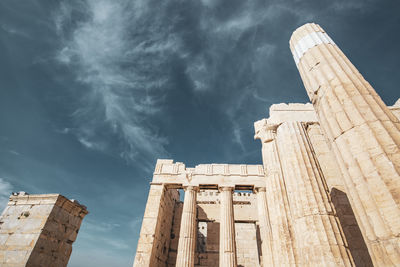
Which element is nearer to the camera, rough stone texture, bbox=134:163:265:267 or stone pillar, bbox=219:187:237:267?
Answer: stone pillar, bbox=219:187:237:267

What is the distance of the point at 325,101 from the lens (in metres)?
3.86

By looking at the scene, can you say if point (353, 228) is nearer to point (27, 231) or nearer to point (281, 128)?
point (281, 128)

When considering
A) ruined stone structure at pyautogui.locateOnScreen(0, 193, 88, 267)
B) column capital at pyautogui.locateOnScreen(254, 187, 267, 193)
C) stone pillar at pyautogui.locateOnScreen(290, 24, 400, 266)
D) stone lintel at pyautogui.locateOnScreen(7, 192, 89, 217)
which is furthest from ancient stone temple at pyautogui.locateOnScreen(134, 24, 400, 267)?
stone lintel at pyautogui.locateOnScreen(7, 192, 89, 217)

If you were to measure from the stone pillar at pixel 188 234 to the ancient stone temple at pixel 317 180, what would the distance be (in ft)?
0.19

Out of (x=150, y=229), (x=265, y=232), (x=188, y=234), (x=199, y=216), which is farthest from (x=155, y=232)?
(x=265, y=232)

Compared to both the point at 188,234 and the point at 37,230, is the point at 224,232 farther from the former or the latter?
the point at 37,230

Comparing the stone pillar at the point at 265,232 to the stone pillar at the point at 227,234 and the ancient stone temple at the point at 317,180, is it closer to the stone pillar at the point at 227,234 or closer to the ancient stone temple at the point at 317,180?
the ancient stone temple at the point at 317,180

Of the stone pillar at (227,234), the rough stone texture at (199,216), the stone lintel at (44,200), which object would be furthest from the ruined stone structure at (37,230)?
the stone pillar at (227,234)

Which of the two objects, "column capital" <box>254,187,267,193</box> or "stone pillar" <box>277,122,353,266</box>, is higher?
"column capital" <box>254,187,267,193</box>

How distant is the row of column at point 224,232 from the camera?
1189 centimetres

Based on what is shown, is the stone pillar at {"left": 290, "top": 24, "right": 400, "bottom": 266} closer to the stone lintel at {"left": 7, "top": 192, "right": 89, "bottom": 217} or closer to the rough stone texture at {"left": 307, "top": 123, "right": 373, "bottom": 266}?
the rough stone texture at {"left": 307, "top": 123, "right": 373, "bottom": 266}

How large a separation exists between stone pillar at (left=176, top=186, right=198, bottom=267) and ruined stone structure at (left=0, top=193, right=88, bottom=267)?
6.60 metres

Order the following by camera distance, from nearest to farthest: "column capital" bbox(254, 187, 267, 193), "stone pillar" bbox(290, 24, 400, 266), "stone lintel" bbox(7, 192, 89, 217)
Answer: "stone pillar" bbox(290, 24, 400, 266), "stone lintel" bbox(7, 192, 89, 217), "column capital" bbox(254, 187, 267, 193)

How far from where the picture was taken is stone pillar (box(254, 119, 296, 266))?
7.72 metres
